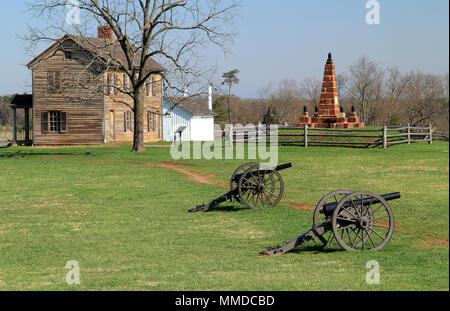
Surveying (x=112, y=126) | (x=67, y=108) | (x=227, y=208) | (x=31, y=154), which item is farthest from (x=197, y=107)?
(x=227, y=208)

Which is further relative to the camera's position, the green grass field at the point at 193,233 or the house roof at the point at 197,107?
the house roof at the point at 197,107

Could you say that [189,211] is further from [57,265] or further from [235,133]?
[235,133]

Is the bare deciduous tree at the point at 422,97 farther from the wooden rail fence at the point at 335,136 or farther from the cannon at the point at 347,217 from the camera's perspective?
the cannon at the point at 347,217

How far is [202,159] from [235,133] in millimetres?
9992

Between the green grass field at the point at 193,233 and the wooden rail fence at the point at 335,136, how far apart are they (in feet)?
31.3

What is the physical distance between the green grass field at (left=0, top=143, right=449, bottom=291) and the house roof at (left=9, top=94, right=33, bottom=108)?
21234 millimetres

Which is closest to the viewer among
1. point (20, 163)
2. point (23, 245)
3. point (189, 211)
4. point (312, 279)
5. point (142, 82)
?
point (312, 279)

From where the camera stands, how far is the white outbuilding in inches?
2269

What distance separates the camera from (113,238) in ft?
38.9

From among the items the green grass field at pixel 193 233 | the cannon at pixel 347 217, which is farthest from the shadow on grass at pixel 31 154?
the cannon at pixel 347 217

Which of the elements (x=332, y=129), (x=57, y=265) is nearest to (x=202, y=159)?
(x=332, y=129)

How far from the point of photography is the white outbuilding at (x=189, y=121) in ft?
189

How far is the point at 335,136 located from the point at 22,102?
24563mm

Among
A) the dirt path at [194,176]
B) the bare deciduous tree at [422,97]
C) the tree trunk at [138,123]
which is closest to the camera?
the dirt path at [194,176]
